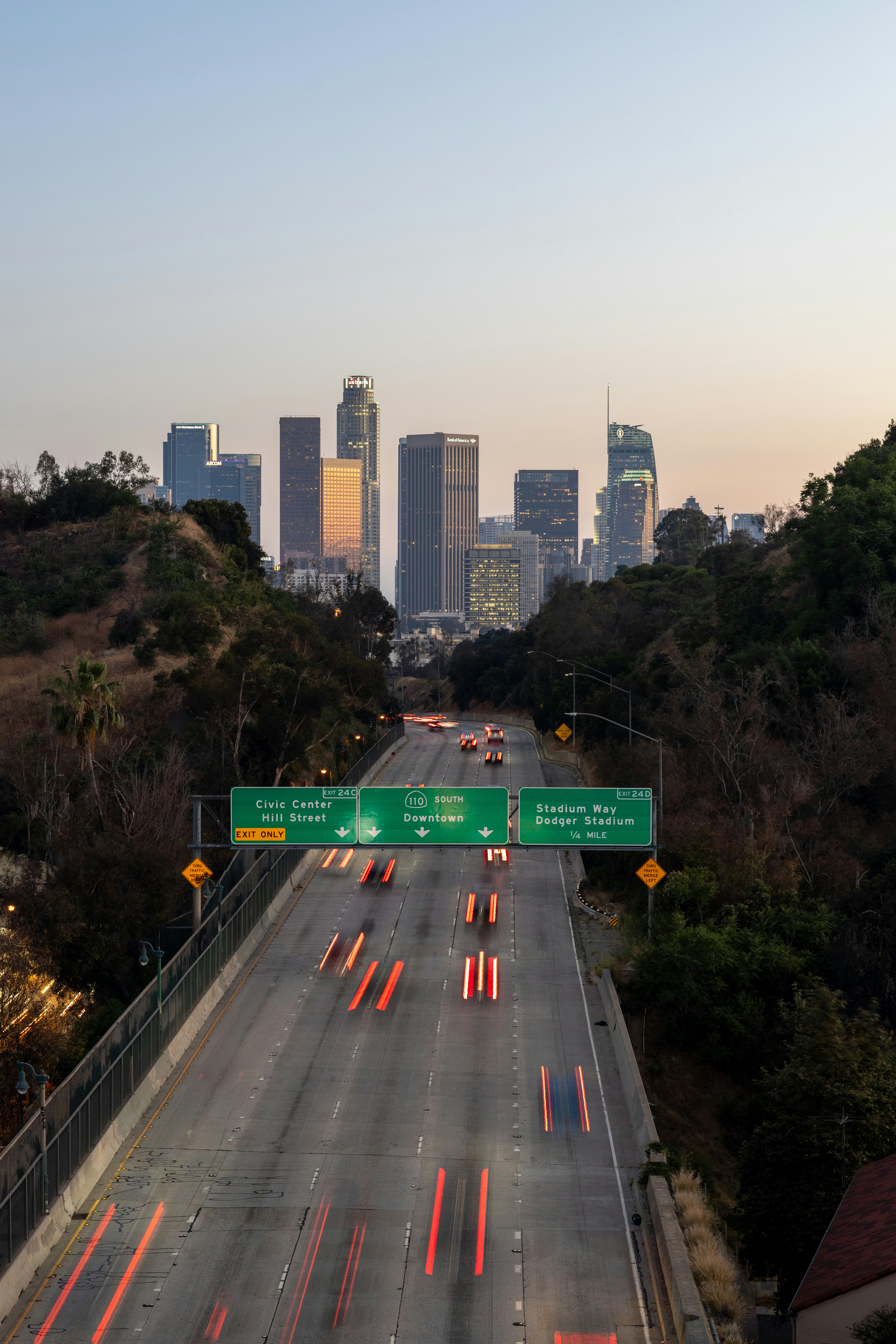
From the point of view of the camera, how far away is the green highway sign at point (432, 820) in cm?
3669

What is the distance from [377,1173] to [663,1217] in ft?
20.4

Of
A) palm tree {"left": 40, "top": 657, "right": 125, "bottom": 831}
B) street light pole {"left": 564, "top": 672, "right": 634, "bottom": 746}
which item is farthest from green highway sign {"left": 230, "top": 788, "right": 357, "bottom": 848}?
street light pole {"left": 564, "top": 672, "right": 634, "bottom": 746}

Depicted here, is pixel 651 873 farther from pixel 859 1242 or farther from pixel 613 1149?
pixel 859 1242

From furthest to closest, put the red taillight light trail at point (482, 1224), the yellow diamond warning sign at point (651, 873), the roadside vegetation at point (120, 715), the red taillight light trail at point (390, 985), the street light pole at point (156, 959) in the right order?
1. the yellow diamond warning sign at point (651, 873)
2. the red taillight light trail at point (390, 985)
3. the roadside vegetation at point (120, 715)
4. the street light pole at point (156, 959)
5. the red taillight light trail at point (482, 1224)

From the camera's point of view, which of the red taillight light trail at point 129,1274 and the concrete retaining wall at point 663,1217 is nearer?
the concrete retaining wall at point 663,1217

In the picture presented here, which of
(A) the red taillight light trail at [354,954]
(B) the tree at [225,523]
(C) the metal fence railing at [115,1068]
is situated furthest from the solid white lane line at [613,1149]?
(B) the tree at [225,523]

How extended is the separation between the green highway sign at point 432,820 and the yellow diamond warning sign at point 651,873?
5.54 meters

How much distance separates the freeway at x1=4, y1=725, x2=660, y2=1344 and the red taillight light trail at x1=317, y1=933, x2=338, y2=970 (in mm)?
132

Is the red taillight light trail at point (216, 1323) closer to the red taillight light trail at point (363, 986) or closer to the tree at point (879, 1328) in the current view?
the tree at point (879, 1328)

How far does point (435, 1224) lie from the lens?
23.1m

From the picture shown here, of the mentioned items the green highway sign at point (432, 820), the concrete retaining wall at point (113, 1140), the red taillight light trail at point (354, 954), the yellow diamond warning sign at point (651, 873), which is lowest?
the red taillight light trail at point (354, 954)

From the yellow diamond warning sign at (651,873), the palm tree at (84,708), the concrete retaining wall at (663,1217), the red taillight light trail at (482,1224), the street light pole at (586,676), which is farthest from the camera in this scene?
the street light pole at (586,676)

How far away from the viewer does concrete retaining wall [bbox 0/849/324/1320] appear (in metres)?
20.4

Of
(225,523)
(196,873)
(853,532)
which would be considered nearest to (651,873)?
(196,873)
